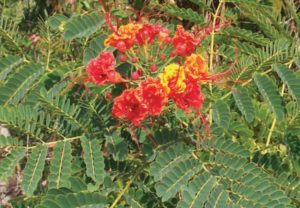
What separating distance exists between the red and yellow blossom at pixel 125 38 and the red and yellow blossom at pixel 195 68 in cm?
16

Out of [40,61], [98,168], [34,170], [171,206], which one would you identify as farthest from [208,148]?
[40,61]

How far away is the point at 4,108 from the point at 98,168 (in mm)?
336

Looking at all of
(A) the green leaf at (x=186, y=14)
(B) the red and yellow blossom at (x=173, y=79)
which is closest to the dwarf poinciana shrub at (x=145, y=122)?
(B) the red and yellow blossom at (x=173, y=79)

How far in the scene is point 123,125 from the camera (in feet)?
6.25

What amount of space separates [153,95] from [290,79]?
0.57 meters

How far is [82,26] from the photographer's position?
203 cm

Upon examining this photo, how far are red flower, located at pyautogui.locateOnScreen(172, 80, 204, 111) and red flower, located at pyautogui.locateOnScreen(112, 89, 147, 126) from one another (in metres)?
→ 0.11

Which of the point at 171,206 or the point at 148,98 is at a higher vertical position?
the point at 148,98

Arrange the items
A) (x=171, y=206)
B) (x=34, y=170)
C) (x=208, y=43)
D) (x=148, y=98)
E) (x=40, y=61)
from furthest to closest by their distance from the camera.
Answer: (x=208, y=43), (x=40, y=61), (x=171, y=206), (x=34, y=170), (x=148, y=98)

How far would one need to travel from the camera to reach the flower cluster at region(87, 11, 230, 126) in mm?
1609

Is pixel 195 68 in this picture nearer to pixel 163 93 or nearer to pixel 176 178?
pixel 163 93

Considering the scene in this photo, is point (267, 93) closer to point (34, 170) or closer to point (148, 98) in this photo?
point (148, 98)

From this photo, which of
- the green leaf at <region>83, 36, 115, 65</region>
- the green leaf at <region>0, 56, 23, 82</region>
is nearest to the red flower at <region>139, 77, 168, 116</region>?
the green leaf at <region>83, 36, 115, 65</region>

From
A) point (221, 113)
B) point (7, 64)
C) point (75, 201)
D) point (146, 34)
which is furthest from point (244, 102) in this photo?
point (7, 64)
